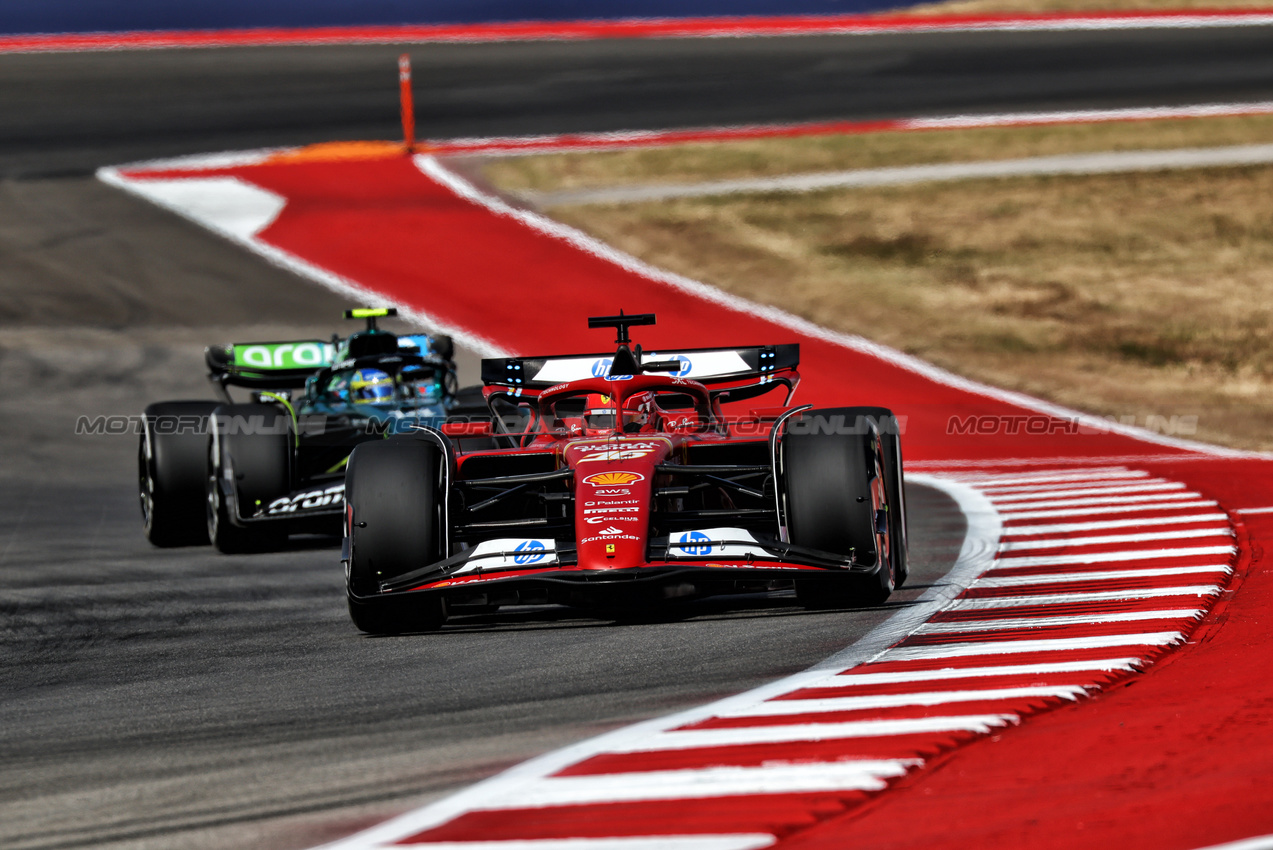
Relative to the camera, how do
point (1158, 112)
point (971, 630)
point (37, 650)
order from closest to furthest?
point (971, 630) < point (37, 650) < point (1158, 112)

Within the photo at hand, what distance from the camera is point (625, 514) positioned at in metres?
7.50

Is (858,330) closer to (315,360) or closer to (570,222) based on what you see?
(570,222)

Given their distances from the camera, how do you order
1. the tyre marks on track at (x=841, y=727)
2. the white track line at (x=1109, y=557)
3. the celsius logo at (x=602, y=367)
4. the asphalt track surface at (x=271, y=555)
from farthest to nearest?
the celsius logo at (x=602, y=367), the white track line at (x=1109, y=557), the asphalt track surface at (x=271, y=555), the tyre marks on track at (x=841, y=727)

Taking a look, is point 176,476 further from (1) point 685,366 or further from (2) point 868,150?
(2) point 868,150

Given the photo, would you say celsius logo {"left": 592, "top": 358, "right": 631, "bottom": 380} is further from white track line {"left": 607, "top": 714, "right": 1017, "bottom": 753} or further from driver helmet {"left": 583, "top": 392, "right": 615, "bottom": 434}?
white track line {"left": 607, "top": 714, "right": 1017, "bottom": 753}

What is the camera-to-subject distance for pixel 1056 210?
89.6 feet

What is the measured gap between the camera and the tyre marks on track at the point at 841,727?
4359mm

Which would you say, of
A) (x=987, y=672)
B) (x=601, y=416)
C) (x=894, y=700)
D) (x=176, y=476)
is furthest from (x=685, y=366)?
(x=894, y=700)

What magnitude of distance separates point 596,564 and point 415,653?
2.82 ft

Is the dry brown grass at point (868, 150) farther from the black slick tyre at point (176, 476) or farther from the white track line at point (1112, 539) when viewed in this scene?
the white track line at point (1112, 539)

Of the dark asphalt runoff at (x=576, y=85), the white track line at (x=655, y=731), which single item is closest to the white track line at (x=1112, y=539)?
the white track line at (x=655, y=731)

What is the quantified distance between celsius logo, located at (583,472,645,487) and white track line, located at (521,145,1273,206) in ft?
66.2

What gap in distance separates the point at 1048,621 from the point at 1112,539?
118 inches

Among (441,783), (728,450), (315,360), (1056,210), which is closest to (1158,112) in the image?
(1056,210)
